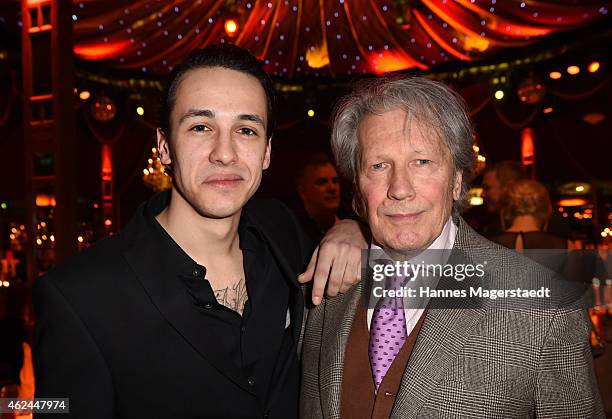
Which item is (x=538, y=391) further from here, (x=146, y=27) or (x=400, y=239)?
(x=146, y=27)

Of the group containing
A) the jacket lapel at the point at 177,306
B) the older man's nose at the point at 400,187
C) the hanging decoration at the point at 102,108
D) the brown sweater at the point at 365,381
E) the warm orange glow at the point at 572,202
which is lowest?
the brown sweater at the point at 365,381

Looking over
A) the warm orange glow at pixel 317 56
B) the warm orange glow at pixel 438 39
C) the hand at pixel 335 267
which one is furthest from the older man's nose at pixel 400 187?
the warm orange glow at pixel 317 56

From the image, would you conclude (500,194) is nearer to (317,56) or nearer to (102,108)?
(317,56)

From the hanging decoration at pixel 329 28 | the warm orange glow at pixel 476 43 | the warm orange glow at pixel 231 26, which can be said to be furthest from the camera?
the warm orange glow at pixel 476 43

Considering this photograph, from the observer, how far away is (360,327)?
5.43 feet

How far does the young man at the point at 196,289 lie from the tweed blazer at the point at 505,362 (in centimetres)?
36

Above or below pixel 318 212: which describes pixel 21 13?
above

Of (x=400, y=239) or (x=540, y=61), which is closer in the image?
(x=400, y=239)

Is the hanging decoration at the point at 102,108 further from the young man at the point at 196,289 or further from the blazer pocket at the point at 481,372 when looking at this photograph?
the blazer pocket at the point at 481,372

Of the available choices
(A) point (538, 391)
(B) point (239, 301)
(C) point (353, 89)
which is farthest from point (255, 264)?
(A) point (538, 391)

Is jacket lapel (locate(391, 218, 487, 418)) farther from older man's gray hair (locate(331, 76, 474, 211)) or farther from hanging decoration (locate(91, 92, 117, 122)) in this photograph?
hanging decoration (locate(91, 92, 117, 122))

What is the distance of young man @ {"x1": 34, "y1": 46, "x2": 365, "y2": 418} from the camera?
143 cm

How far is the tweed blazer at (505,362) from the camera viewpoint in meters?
1.35

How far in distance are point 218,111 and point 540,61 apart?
652 cm
